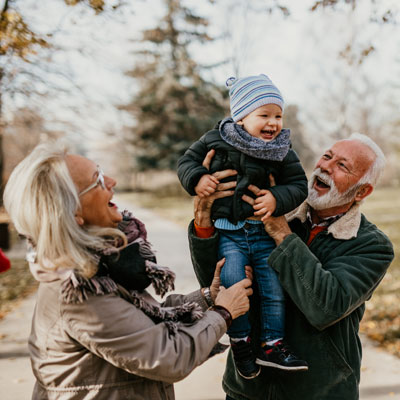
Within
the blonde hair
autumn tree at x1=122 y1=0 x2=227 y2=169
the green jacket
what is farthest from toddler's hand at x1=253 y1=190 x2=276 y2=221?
autumn tree at x1=122 y1=0 x2=227 y2=169

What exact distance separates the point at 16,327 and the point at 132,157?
22.0 meters

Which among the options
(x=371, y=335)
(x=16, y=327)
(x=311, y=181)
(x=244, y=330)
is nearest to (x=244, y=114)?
(x=311, y=181)

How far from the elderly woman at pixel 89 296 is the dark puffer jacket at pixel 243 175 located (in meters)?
0.55

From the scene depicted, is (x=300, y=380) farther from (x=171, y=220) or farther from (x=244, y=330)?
(x=171, y=220)

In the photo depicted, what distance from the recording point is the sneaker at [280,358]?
6.72ft

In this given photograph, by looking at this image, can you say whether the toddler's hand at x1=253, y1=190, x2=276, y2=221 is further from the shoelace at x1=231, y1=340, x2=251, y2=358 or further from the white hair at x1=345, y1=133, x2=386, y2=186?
the shoelace at x1=231, y1=340, x2=251, y2=358

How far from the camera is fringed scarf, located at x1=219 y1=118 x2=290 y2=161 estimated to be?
2.19m

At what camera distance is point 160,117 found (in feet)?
86.5

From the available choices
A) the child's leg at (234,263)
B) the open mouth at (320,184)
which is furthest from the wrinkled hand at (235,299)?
the open mouth at (320,184)

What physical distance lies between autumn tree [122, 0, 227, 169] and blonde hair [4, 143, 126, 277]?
23.7 metres

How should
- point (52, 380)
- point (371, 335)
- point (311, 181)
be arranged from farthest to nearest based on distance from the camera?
point (371, 335), point (311, 181), point (52, 380)

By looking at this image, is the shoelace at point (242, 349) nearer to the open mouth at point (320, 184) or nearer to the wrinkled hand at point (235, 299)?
the wrinkled hand at point (235, 299)

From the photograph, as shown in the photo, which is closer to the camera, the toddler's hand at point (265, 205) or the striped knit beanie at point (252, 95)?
the toddler's hand at point (265, 205)

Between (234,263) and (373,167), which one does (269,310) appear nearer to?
(234,263)
